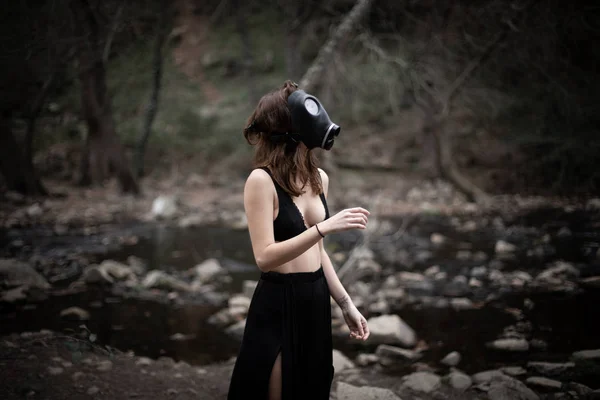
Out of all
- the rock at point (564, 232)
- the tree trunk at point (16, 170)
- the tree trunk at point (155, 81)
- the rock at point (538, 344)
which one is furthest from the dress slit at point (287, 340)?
the tree trunk at point (155, 81)

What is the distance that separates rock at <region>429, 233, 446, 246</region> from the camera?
8.55m

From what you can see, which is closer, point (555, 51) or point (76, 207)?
point (555, 51)

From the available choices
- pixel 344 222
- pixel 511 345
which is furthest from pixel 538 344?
pixel 344 222

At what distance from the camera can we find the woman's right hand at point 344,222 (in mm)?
2143

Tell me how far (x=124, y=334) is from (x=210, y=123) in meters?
12.8

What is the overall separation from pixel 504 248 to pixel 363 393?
16.4ft

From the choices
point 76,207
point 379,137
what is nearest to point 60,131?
point 76,207

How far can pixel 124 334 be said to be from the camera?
5.03 m

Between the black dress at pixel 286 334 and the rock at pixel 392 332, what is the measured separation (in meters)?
2.46

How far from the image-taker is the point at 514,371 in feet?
13.1

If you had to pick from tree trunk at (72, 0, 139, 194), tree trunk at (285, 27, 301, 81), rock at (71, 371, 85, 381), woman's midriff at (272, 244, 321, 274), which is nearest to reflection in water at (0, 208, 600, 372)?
rock at (71, 371, 85, 381)

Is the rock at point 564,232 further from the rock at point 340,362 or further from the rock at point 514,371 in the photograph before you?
the rock at point 340,362

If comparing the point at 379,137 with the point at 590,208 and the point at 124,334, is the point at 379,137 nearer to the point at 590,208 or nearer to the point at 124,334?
the point at 590,208

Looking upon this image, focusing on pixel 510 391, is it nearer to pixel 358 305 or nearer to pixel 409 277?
pixel 358 305
